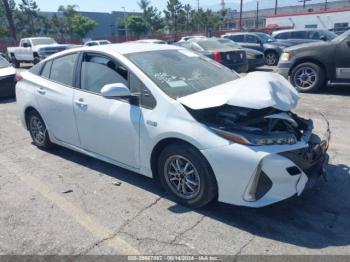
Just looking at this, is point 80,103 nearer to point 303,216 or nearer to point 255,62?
point 303,216

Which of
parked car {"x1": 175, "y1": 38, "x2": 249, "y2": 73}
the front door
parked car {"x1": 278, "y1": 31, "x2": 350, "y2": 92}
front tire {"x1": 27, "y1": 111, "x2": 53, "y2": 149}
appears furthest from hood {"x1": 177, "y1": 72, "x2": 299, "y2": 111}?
parked car {"x1": 175, "y1": 38, "x2": 249, "y2": 73}

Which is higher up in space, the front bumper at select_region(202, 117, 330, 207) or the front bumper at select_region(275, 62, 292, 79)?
the front bumper at select_region(275, 62, 292, 79)

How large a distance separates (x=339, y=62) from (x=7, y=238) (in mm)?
7605

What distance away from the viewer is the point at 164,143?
3.56 meters

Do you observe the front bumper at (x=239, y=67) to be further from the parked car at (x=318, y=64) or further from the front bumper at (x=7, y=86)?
the front bumper at (x=7, y=86)

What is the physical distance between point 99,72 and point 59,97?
770mm

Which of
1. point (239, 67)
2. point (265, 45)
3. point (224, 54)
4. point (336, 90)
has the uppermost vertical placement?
point (265, 45)

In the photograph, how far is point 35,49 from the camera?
19.7 meters

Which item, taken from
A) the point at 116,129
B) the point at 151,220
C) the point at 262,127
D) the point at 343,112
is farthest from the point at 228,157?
the point at 343,112

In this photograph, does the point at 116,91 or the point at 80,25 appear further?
the point at 80,25

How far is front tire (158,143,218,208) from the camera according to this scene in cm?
Result: 329

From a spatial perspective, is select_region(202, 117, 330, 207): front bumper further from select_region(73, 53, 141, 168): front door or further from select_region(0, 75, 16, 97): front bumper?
select_region(0, 75, 16, 97): front bumper

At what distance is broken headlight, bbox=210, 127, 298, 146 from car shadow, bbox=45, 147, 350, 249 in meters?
0.53

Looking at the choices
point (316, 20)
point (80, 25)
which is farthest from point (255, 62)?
point (80, 25)
